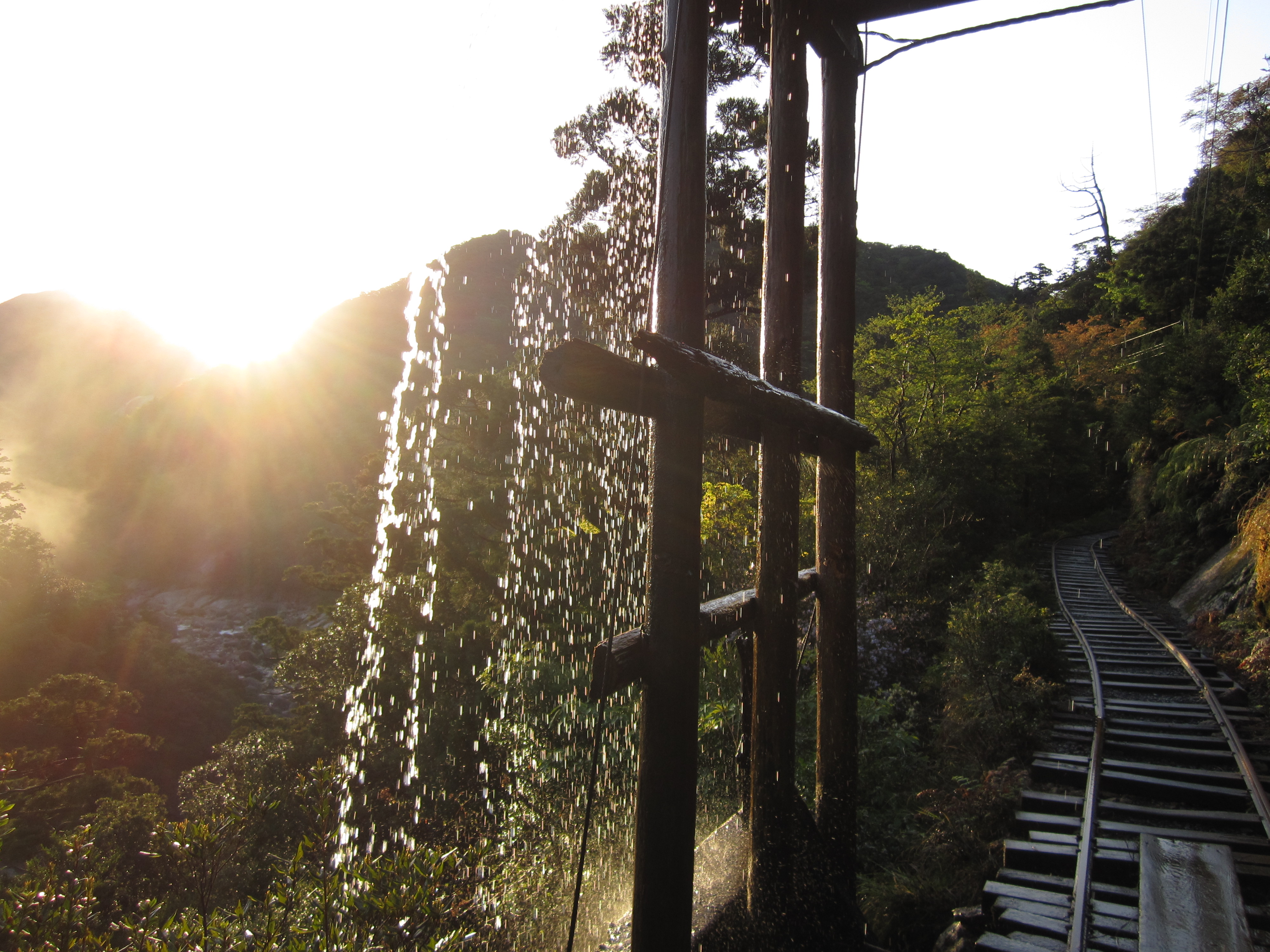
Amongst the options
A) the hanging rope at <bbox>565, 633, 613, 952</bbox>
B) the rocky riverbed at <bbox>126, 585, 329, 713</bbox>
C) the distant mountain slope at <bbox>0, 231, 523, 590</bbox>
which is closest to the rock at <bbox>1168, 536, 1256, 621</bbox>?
the hanging rope at <bbox>565, 633, 613, 952</bbox>

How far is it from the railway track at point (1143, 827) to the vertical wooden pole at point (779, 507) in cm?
195

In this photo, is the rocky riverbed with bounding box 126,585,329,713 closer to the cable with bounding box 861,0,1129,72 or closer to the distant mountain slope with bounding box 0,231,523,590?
the distant mountain slope with bounding box 0,231,523,590

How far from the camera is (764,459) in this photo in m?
4.11

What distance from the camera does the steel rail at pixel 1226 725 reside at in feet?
19.1

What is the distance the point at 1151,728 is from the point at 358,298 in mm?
Answer: 86382

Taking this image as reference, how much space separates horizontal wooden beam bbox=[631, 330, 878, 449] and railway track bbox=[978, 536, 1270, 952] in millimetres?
3711

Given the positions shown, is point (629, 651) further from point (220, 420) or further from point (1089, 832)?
point (220, 420)

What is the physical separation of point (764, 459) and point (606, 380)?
176 cm

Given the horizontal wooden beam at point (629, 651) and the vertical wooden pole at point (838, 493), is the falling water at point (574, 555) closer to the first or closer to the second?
the vertical wooden pole at point (838, 493)

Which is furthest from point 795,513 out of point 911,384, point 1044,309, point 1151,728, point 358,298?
point 358,298

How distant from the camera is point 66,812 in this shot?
2136cm

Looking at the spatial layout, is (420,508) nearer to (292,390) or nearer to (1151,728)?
→ (1151,728)

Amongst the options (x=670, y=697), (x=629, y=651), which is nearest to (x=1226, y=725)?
(x=670, y=697)

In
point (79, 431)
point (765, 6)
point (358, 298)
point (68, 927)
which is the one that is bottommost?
point (68, 927)
